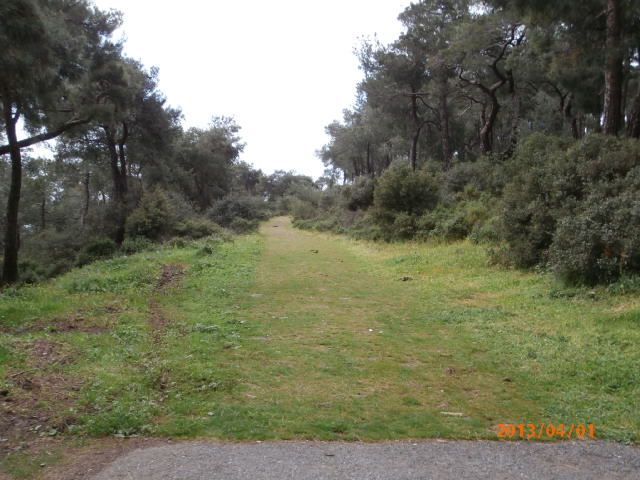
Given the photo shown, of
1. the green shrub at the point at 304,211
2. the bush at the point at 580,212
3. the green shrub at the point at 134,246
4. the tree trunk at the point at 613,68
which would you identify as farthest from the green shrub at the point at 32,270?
the green shrub at the point at 304,211

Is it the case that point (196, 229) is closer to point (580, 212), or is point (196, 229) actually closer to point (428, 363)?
point (580, 212)

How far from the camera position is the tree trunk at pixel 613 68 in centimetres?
1270

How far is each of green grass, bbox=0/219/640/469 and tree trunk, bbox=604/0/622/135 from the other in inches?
230

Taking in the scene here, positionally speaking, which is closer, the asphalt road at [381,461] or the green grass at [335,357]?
the asphalt road at [381,461]

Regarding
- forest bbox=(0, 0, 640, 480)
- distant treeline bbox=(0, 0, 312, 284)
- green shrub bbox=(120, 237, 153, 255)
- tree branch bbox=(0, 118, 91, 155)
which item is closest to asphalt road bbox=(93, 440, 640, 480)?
forest bbox=(0, 0, 640, 480)

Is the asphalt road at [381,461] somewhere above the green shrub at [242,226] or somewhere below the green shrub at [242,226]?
below

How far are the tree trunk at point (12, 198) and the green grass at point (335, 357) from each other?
608cm

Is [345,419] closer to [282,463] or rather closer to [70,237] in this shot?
[282,463]

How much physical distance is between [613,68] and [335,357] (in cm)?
1197

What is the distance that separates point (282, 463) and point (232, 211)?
102 feet

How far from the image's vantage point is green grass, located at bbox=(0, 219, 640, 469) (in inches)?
172

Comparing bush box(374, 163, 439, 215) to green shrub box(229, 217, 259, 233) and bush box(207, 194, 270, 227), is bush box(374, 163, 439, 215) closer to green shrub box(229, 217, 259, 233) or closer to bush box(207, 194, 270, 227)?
green shrub box(229, 217, 259, 233)

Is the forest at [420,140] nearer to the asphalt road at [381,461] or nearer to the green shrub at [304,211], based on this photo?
the green shrub at [304,211]

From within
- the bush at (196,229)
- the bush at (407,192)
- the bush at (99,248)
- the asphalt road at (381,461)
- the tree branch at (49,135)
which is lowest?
the asphalt road at (381,461)
